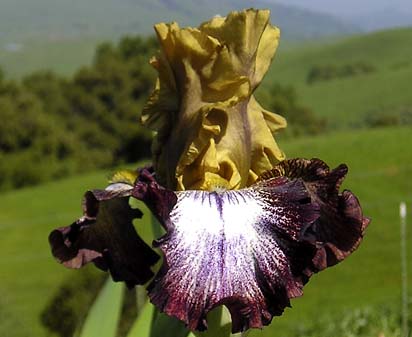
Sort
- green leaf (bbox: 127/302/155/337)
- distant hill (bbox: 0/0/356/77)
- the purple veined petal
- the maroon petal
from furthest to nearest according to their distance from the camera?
1. distant hill (bbox: 0/0/356/77)
2. green leaf (bbox: 127/302/155/337)
3. the maroon petal
4. the purple veined petal

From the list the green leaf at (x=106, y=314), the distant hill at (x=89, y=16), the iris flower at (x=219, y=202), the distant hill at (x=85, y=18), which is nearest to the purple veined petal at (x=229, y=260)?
the iris flower at (x=219, y=202)

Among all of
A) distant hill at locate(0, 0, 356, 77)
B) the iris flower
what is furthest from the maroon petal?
distant hill at locate(0, 0, 356, 77)

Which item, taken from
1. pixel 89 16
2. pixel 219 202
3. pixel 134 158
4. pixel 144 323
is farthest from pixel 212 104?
pixel 89 16

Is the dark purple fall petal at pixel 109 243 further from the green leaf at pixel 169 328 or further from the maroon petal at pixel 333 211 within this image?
the maroon petal at pixel 333 211

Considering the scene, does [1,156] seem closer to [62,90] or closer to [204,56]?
[62,90]

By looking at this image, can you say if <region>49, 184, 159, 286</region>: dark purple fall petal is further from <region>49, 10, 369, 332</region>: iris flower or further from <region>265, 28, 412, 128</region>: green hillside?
<region>265, 28, 412, 128</region>: green hillside

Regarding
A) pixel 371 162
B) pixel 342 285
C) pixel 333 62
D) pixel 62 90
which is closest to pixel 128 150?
pixel 62 90
